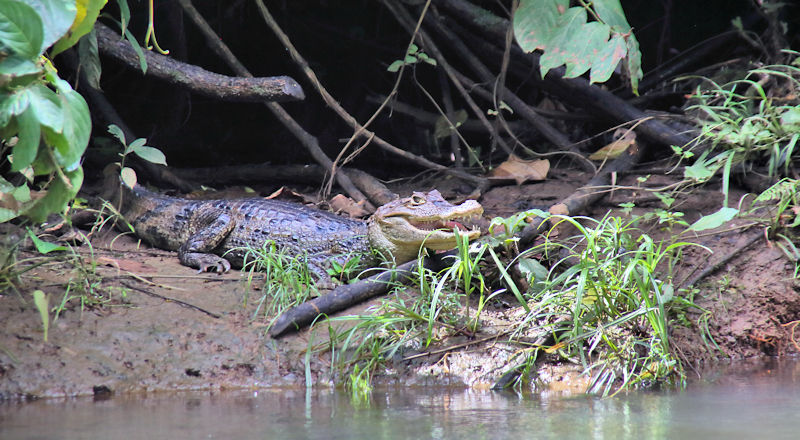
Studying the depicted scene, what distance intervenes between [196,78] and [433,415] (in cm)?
260

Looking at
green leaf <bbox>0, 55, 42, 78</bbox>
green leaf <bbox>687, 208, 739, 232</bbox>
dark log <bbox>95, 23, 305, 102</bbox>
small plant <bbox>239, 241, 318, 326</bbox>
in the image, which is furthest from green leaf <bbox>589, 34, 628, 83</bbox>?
green leaf <bbox>0, 55, 42, 78</bbox>

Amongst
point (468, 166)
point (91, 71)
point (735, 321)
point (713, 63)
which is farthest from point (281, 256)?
point (713, 63)

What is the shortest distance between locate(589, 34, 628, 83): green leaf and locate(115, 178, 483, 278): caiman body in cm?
97

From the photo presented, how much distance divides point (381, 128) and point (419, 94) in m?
0.53

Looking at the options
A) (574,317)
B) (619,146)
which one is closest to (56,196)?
(574,317)

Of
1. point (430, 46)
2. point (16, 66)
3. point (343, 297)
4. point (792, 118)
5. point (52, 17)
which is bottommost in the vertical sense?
point (343, 297)

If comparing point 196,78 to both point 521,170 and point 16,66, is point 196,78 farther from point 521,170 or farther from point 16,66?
point 521,170

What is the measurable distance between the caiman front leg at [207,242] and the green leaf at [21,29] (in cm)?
252

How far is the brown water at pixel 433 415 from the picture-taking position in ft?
7.89

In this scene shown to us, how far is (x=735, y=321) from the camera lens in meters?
3.75

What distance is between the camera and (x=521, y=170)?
5.64 m

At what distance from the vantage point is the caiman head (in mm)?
4004

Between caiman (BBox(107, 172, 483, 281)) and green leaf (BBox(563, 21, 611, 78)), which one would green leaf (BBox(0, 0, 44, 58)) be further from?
green leaf (BBox(563, 21, 611, 78))

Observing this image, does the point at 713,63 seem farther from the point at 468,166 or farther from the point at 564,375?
the point at 564,375
